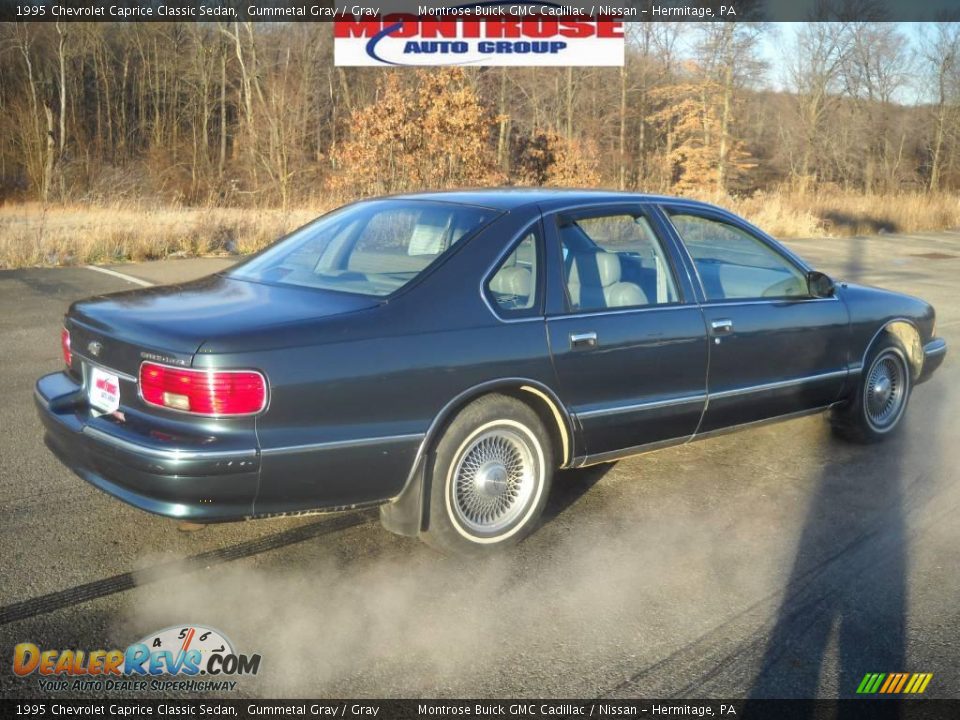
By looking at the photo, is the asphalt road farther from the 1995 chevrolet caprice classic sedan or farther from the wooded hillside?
the wooded hillside

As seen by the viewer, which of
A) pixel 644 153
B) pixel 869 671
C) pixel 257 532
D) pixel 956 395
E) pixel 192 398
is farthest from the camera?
pixel 644 153

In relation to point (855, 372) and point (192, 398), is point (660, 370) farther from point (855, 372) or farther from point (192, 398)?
point (192, 398)

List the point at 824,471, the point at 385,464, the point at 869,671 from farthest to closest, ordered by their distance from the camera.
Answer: the point at 824,471, the point at 385,464, the point at 869,671

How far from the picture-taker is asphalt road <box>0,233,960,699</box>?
328 cm

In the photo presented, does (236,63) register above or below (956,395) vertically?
above

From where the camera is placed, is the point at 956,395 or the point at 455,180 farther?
the point at 455,180

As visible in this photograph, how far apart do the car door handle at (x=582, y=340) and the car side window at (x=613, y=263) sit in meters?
0.14

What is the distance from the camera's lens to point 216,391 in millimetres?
3498

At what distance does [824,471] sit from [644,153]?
42.1 meters

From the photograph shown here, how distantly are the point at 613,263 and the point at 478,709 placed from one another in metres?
2.48

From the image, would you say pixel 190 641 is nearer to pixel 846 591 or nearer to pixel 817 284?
pixel 846 591

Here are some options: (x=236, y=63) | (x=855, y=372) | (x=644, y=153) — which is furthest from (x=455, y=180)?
(x=236, y=63)

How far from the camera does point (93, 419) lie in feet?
12.8

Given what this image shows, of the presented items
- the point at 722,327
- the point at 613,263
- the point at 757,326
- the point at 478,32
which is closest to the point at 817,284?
the point at 757,326
